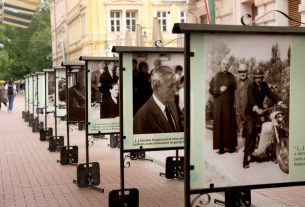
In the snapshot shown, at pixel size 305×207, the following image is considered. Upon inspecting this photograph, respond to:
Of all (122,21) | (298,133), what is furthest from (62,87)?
(122,21)

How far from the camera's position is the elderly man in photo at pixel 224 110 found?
17.8 ft

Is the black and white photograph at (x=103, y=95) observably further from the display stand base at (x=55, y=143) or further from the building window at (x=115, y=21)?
the building window at (x=115, y=21)

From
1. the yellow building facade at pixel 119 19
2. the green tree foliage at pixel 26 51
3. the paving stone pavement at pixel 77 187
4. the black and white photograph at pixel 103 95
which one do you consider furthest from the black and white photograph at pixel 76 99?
the green tree foliage at pixel 26 51

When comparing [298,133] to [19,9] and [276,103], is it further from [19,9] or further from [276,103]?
[19,9]

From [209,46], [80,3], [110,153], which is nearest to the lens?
[209,46]

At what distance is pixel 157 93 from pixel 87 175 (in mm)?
2673

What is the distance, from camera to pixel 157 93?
27.8 feet

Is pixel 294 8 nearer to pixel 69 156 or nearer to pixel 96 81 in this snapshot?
pixel 69 156

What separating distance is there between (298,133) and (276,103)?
1.33 feet

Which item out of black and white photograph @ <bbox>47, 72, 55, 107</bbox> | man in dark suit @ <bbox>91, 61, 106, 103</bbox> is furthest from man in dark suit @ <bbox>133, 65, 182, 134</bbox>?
black and white photograph @ <bbox>47, 72, 55, 107</bbox>

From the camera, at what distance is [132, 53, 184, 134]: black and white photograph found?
8430mm

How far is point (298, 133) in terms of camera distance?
5938 mm

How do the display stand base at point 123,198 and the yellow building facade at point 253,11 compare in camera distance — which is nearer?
the display stand base at point 123,198

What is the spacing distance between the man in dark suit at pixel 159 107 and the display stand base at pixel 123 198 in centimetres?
87
